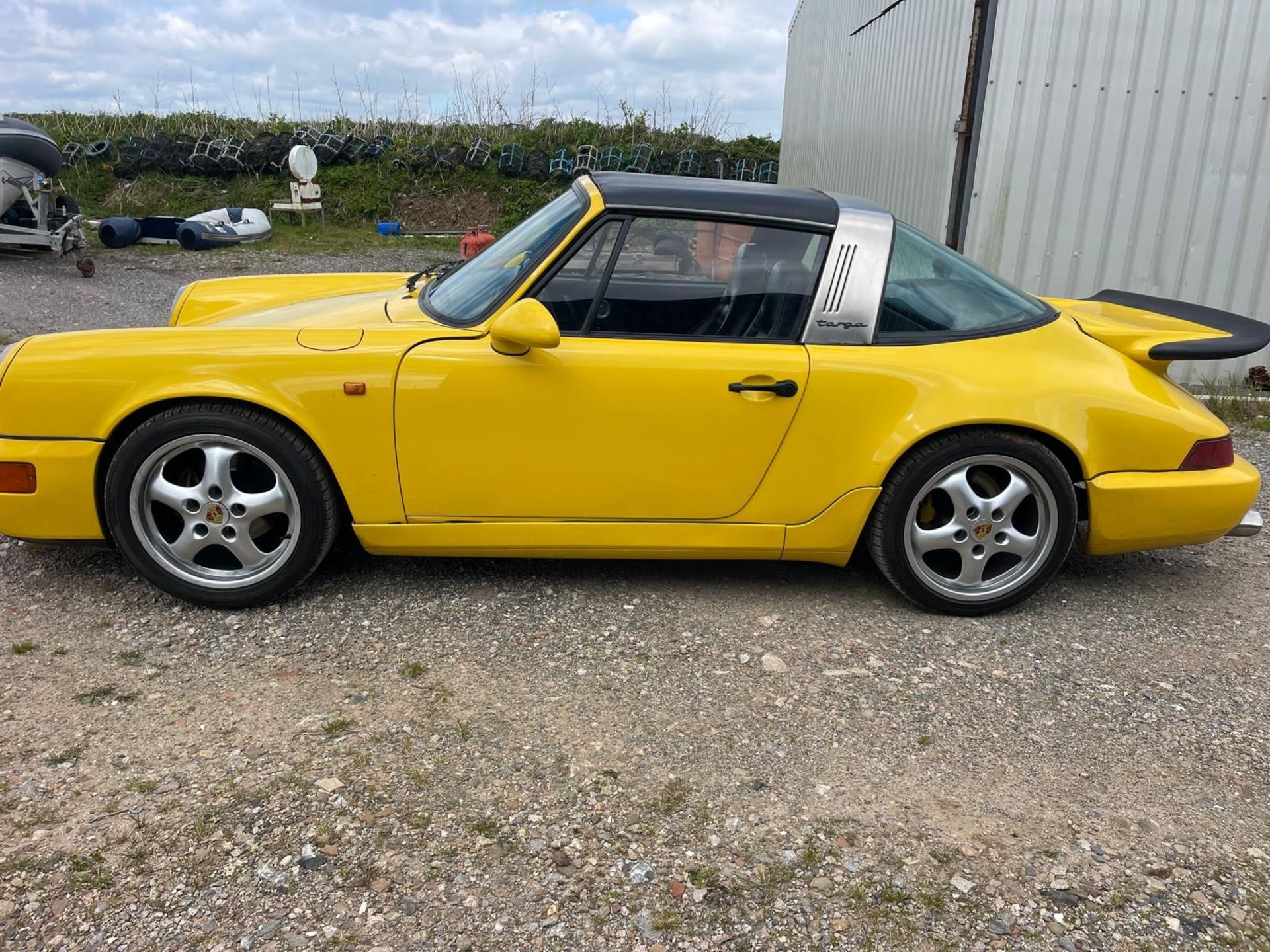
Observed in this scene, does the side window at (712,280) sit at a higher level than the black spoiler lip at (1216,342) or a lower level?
higher

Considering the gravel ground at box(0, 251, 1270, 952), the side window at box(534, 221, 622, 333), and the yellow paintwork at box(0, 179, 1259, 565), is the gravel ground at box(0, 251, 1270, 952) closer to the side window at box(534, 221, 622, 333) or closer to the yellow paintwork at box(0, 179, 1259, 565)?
the yellow paintwork at box(0, 179, 1259, 565)

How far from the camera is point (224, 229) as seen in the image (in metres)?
14.3

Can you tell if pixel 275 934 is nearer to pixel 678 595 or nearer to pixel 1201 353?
pixel 678 595

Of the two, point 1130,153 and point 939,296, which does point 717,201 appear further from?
point 1130,153

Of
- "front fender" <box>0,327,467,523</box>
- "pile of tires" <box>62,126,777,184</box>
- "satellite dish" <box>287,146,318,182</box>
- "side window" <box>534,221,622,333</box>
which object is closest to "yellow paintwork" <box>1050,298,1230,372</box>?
"side window" <box>534,221,622,333</box>

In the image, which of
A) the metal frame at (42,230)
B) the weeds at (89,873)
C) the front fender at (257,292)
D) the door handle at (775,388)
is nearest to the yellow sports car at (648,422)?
the door handle at (775,388)

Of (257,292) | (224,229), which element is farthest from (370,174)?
(257,292)

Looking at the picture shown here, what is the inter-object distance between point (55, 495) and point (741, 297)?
2405mm

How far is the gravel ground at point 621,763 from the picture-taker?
2010 millimetres

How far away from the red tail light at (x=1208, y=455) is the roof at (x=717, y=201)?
154 centimetres

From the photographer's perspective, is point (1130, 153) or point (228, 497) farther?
point (1130, 153)

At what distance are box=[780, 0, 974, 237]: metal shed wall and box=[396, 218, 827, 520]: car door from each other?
4.58 metres

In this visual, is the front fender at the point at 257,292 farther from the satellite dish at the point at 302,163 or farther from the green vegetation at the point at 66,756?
the satellite dish at the point at 302,163

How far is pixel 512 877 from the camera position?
2.09 meters
